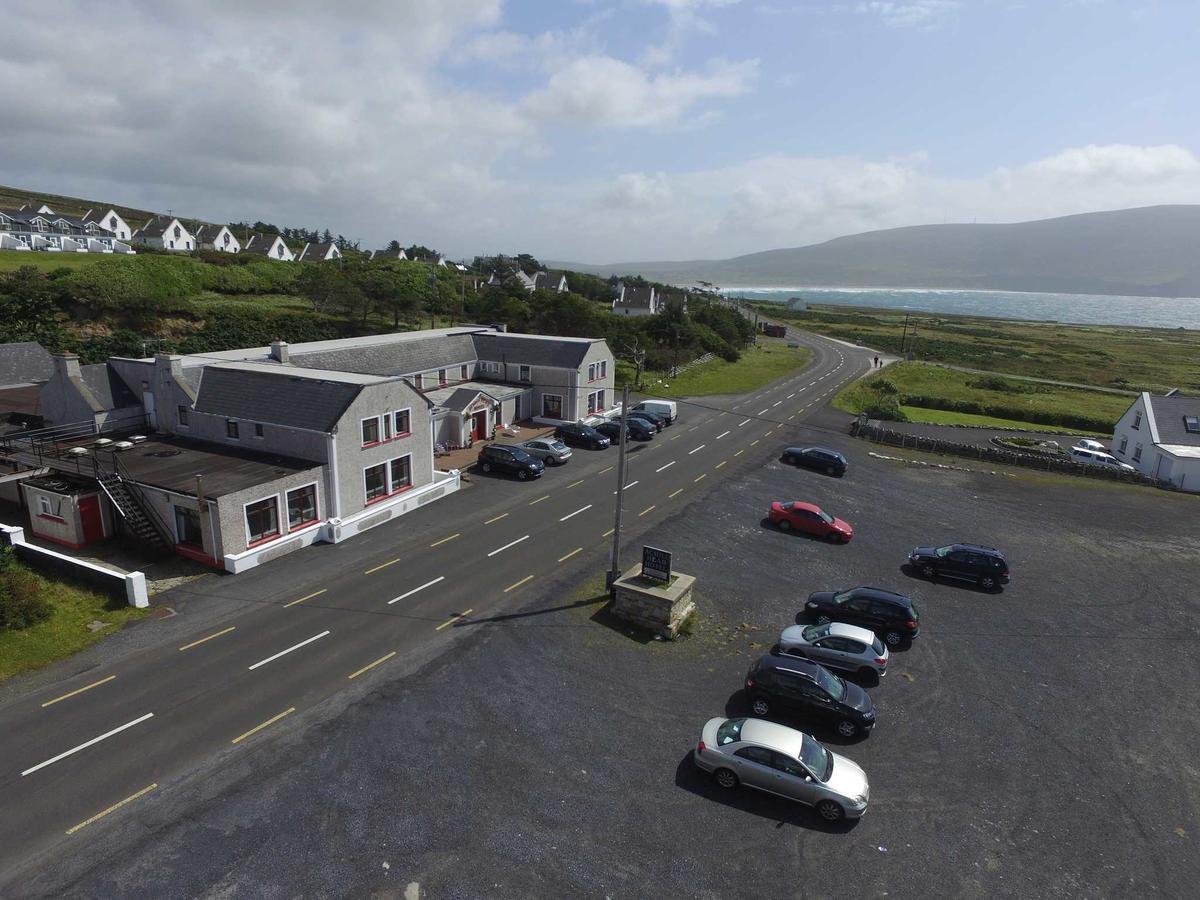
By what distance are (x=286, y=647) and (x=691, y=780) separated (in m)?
14.3

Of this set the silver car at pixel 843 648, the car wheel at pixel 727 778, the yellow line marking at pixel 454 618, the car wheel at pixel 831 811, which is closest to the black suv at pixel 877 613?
the silver car at pixel 843 648

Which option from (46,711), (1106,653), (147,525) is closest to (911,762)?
(1106,653)

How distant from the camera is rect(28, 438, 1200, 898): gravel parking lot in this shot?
46.8 ft

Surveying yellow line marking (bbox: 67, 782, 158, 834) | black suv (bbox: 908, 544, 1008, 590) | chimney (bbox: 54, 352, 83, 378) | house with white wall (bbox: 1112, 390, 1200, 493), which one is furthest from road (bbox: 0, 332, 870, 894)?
house with white wall (bbox: 1112, 390, 1200, 493)

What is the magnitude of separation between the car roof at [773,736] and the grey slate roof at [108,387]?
38705 millimetres

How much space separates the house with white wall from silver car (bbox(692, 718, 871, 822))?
46.4 m

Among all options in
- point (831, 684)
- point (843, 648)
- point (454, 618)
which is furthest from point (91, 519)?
point (843, 648)

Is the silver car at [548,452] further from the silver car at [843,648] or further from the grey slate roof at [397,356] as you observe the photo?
the silver car at [843,648]

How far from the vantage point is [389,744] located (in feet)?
58.7

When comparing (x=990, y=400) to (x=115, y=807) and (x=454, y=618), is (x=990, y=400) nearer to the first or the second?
(x=454, y=618)

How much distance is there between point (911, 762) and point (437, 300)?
93.9m

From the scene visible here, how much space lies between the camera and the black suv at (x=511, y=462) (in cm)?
4119

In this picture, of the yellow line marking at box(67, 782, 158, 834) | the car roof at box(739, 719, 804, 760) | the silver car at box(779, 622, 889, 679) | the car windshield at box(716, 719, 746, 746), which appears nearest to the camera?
the yellow line marking at box(67, 782, 158, 834)

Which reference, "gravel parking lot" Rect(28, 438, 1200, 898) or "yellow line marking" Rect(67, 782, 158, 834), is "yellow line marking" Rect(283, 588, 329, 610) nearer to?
"gravel parking lot" Rect(28, 438, 1200, 898)
